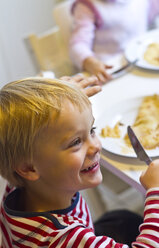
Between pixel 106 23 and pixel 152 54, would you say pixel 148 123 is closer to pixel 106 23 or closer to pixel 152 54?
pixel 152 54

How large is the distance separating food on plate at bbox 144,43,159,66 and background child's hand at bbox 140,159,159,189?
0.55 m

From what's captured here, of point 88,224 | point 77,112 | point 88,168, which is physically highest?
point 77,112

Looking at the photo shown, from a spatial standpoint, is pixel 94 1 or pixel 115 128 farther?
pixel 94 1

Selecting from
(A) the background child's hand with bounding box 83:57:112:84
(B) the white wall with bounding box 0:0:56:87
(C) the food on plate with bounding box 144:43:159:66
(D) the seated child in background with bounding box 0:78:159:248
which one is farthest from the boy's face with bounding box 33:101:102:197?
(B) the white wall with bounding box 0:0:56:87

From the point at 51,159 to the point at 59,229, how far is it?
0.13m

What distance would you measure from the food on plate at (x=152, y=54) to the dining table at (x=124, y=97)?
58mm

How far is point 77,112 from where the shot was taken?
2.03ft

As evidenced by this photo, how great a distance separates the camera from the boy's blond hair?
585mm

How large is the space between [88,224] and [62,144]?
0.21 m

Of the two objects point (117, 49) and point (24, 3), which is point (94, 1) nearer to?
→ point (117, 49)

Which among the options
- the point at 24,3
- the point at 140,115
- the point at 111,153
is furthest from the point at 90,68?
the point at 24,3

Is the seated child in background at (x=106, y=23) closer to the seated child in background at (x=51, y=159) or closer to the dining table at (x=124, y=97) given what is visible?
the dining table at (x=124, y=97)

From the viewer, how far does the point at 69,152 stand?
618 mm

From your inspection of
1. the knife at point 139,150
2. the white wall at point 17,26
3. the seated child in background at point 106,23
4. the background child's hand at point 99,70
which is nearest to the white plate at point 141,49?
the background child's hand at point 99,70
